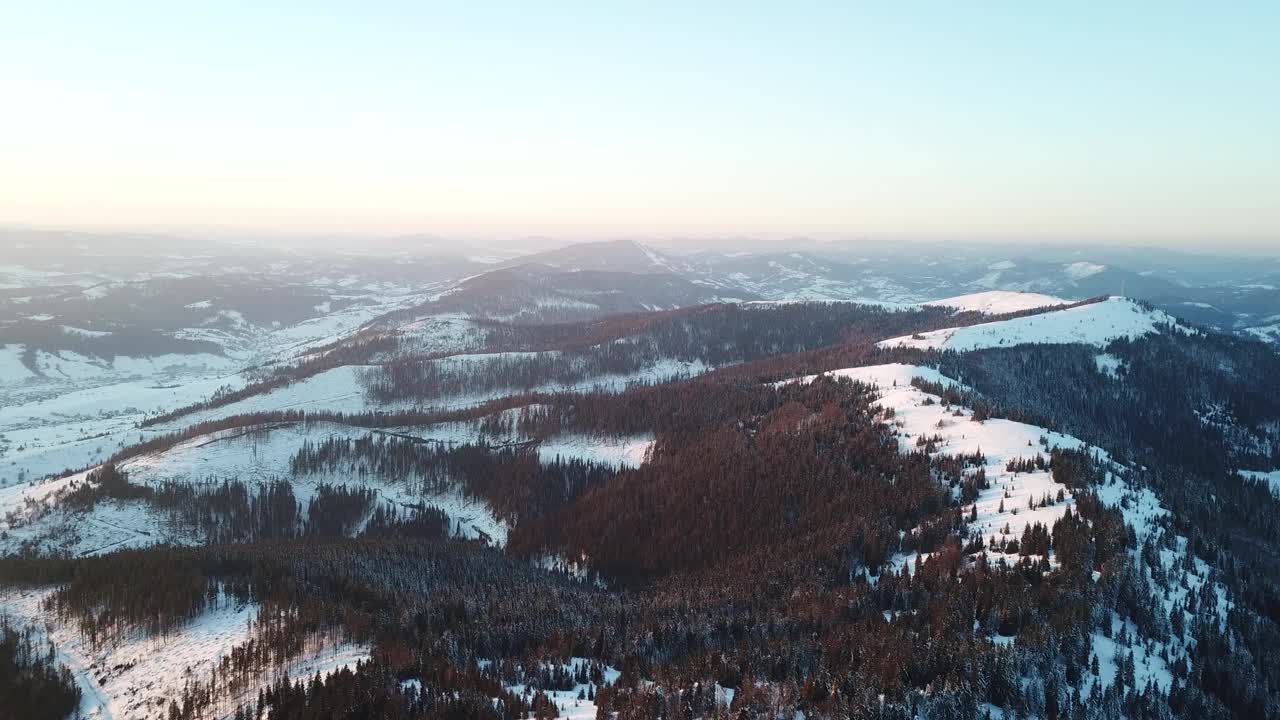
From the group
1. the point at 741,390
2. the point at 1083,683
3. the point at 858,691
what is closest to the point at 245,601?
the point at 858,691

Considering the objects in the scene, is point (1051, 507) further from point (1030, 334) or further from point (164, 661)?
point (1030, 334)

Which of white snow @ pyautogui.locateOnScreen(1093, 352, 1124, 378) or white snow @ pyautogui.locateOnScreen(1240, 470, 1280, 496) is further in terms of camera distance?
white snow @ pyautogui.locateOnScreen(1093, 352, 1124, 378)

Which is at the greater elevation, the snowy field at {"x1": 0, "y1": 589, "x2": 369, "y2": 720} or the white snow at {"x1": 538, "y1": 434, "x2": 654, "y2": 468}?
the snowy field at {"x1": 0, "y1": 589, "x2": 369, "y2": 720}

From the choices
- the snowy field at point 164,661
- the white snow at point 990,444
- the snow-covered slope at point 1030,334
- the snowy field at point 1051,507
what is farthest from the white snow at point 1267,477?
the snowy field at point 164,661


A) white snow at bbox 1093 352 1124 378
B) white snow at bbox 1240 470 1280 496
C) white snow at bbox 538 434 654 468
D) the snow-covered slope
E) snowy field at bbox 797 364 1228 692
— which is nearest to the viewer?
snowy field at bbox 797 364 1228 692

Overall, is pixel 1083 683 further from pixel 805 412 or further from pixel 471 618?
pixel 805 412

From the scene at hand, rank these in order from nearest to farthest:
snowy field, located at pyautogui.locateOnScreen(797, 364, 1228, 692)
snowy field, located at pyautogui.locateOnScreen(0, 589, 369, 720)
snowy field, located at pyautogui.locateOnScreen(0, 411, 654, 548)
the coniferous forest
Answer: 1. the coniferous forest
2. snowy field, located at pyautogui.locateOnScreen(797, 364, 1228, 692)
3. snowy field, located at pyautogui.locateOnScreen(0, 589, 369, 720)
4. snowy field, located at pyautogui.locateOnScreen(0, 411, 654, 548)

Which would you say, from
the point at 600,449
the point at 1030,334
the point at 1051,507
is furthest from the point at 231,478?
the point at 1030,334

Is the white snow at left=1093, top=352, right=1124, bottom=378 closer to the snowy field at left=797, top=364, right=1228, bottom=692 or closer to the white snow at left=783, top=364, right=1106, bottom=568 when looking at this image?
the white snow at left=783, top=364, right=1106, bottom=568

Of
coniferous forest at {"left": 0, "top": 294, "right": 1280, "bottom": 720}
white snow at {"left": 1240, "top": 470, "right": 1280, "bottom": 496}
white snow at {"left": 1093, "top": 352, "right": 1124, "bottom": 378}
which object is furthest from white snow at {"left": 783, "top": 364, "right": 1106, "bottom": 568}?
white snow at {"left": 1240, "top": 470, "right": 1280, "bottom": 496}

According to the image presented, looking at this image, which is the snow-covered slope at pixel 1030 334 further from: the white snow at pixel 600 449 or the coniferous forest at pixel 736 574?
the white snow at pixel 600 449

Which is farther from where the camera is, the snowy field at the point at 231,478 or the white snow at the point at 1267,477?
the white snow at the point at 1267,477
